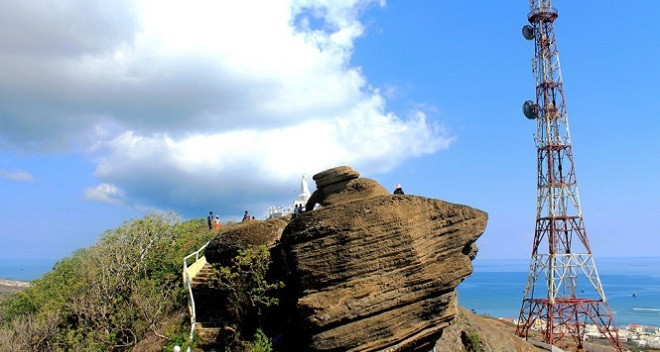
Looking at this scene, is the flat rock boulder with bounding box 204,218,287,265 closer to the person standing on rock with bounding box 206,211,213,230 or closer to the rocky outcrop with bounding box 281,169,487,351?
the rocky outcrop with bounding box 281,169,487,351

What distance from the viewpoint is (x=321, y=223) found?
15336 millimetres

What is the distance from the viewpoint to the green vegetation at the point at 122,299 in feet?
66.1

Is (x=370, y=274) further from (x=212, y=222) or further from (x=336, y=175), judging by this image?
(x=212, y=222)

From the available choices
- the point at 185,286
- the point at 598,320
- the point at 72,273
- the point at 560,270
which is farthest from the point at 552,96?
the point at 72,273

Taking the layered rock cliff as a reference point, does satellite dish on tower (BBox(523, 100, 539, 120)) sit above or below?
above

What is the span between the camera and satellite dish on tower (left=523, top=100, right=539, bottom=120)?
40469 millimetres

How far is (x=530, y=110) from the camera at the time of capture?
134 feet

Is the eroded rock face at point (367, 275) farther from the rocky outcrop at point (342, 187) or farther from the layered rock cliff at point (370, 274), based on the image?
the rocky outcrop at point (342, 187)

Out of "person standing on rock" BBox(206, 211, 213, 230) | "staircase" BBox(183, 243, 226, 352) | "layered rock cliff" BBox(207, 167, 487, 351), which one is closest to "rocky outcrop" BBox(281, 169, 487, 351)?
"layered rock cliff" BBox(207, 167, 487, 351)

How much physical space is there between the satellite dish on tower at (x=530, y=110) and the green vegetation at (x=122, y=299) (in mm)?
25887

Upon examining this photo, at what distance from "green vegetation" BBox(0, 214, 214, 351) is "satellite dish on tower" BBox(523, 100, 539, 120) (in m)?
25.9

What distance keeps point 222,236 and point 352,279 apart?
6482 millimetres

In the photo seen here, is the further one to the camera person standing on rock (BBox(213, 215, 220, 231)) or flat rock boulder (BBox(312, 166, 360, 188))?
person standing on rock (BBox(213, 215, 220, 231))

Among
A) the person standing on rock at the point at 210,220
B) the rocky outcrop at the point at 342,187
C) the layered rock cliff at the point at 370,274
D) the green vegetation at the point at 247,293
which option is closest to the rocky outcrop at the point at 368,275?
the layered rock cliff at the point at 370,274
